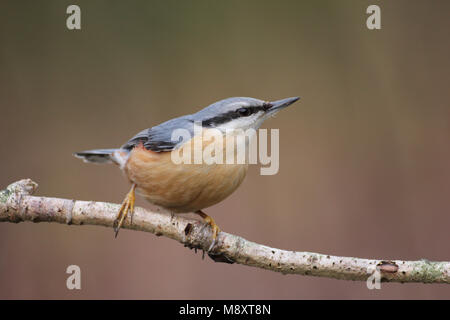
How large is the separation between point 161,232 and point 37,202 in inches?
18.7

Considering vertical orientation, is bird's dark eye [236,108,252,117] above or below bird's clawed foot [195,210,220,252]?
above

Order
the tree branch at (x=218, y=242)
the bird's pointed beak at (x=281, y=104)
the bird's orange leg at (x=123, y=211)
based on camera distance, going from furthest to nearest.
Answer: the bird's pointed beak at (x=281, y=104) < the bird's orange leg at (x=123, y=211) < the tree branch at (x=218, y=242)

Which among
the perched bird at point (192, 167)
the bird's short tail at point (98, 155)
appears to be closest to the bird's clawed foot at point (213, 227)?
the perched bird at point (192, 167)

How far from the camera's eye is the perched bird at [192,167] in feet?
5.86

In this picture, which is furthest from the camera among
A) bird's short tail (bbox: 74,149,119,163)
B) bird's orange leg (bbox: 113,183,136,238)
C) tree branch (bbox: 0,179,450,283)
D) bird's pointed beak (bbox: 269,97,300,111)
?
bird's short tail (bbox: 74,149,119,163)

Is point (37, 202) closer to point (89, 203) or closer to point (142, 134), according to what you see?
point (89, 203)

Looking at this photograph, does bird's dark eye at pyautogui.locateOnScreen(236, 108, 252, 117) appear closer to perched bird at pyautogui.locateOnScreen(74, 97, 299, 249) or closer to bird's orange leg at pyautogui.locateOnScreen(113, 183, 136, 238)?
perched bird at pyautogui.locateOnScreen(74, 97, 299, 249)

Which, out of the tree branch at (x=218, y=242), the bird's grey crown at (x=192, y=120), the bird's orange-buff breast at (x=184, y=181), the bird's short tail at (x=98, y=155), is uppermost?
the bird's grey crown at (x=192, y=120)

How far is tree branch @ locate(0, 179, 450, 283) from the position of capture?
154cm

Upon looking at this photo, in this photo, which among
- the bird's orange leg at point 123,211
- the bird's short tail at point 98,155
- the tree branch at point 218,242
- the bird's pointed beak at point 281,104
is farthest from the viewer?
the bird's short tail at point 98,155

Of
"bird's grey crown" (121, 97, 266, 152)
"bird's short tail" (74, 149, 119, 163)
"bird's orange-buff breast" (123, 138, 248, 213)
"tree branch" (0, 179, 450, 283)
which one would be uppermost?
"bird's grey crown" (121, 97, 266, 152)

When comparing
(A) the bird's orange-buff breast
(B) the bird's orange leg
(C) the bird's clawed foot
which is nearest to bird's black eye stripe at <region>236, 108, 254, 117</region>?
(A) the bird's orange-buff breast

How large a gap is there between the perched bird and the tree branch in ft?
0.19

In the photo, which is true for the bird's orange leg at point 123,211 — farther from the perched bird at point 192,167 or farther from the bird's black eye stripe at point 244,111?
the bird's black eye stripe at point 244,111
